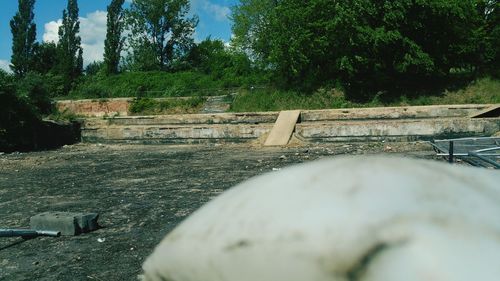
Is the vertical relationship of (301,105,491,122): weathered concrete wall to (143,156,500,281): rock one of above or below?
above

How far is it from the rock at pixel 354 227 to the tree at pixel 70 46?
41152mm

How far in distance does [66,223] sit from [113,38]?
41.2 meters

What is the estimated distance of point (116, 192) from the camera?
8.00m

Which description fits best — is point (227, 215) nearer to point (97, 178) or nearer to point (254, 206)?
point (254, 206)

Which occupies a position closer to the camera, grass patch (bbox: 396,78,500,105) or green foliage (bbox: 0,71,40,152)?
green foliage (bbox: 0,71,40,152)

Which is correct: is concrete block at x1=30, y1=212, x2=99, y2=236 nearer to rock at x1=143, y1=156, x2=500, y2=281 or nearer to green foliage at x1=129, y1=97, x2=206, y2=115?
rock at x1=143, y1=156, x2=500, y2=281

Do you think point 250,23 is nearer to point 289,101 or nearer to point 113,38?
point 289,101

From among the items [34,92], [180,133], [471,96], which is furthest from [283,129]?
[34,92]

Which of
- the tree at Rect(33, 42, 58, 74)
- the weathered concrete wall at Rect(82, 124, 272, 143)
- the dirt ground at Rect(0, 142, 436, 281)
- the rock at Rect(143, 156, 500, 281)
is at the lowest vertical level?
the dirt ground at Rect(0, 142, 436, 281)

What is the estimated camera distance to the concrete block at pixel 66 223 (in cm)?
519

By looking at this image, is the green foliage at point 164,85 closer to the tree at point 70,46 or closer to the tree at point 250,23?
the tree at point 250,23

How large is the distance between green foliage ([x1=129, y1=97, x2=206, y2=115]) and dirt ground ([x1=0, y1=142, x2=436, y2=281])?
716 centimetres

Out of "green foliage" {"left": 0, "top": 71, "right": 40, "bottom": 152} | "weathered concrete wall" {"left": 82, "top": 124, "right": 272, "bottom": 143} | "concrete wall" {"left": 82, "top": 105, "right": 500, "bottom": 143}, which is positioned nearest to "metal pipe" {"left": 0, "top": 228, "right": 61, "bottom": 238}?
"concrete wall" {"left": 82, "top": 105, "right": 500, "bottom": 143}

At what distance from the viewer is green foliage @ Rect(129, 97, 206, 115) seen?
23891 millimetres
